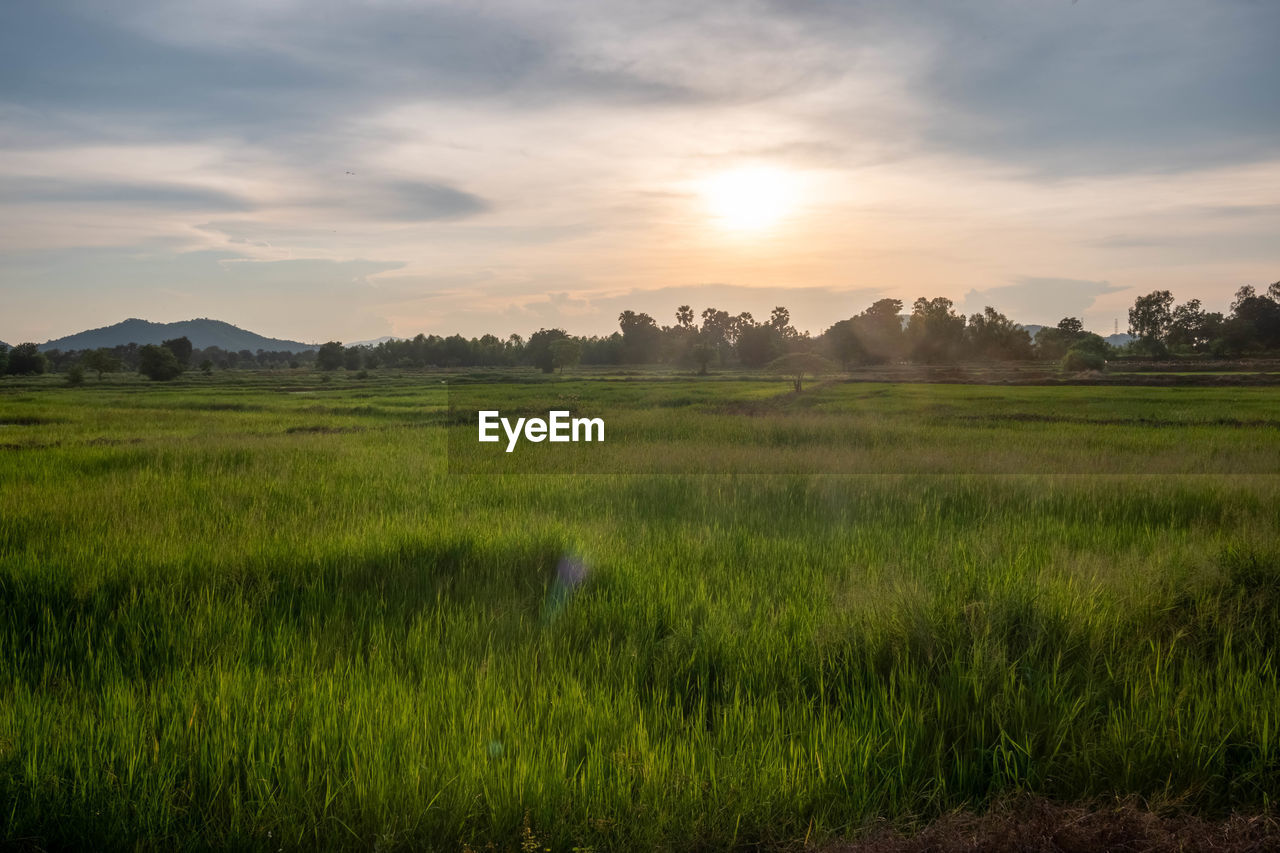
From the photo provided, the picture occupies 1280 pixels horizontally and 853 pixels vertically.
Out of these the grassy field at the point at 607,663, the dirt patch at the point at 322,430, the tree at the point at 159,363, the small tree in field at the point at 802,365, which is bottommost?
the grassy field at the point at 607,663

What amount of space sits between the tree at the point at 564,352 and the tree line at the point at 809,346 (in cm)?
18

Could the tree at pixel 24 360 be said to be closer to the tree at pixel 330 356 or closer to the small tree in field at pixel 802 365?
the tree at pixel 330 356

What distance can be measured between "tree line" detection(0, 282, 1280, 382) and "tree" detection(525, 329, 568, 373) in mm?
359

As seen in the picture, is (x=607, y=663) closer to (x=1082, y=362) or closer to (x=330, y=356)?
(x=1082, y=362)

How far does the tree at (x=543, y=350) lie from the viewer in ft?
327

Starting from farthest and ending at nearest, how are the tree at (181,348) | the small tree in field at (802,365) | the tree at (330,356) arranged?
the tree at (330,356)
the tree at (181,348)
the small tree in field at (802,365)

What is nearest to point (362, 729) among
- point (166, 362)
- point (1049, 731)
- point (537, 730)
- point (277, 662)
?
point (537, 730)

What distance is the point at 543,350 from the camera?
107m

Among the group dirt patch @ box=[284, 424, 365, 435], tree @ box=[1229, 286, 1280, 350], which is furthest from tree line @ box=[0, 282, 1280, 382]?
dirt patch @ box=[284, 424, 365, 435]

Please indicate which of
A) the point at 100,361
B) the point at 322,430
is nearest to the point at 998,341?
the point at 322,430

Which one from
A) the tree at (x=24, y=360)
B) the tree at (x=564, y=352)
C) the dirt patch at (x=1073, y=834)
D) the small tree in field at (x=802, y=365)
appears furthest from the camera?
the tree at (x=564, y=352)

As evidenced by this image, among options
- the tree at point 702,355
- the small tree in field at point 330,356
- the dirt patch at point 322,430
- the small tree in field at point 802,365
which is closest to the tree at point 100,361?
the small tree in field at point 330,356

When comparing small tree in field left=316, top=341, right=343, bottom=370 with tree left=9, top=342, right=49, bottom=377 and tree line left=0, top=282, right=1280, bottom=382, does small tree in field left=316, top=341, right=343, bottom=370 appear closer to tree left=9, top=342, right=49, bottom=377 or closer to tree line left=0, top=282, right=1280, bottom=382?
tree line left=0, top=282, right=1280, bottom=382

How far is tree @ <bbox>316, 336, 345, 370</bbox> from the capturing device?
368 feet
